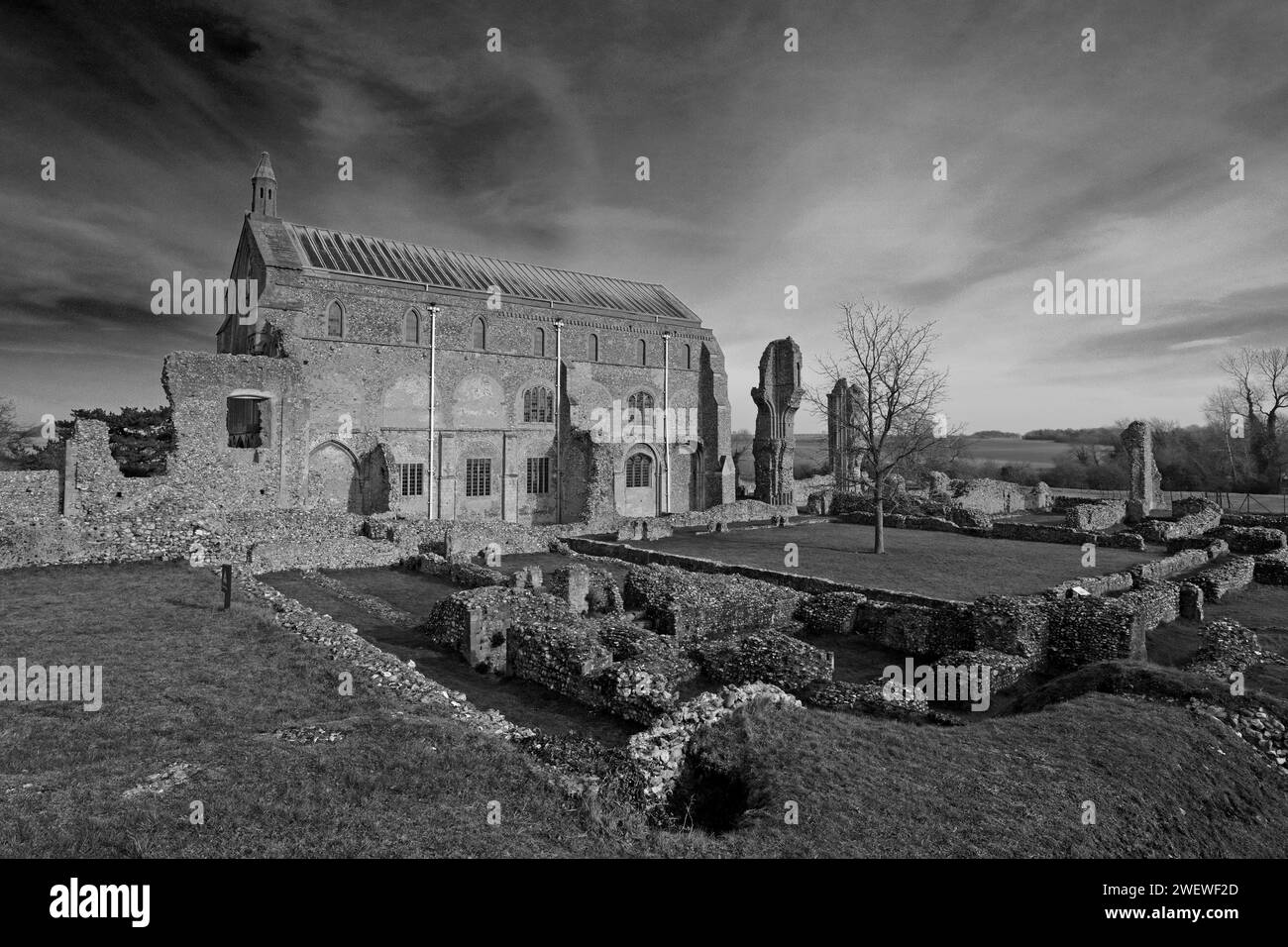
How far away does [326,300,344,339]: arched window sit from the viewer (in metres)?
32.3

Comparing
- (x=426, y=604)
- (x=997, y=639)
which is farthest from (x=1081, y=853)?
(x=426, y=604)

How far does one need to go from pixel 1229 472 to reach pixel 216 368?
69255mm

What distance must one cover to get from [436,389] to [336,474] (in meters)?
6.78

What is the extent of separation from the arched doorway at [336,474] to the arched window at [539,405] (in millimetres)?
10182

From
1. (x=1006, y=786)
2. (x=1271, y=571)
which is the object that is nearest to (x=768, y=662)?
(x=1006, y=786)

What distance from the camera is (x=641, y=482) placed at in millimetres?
42906

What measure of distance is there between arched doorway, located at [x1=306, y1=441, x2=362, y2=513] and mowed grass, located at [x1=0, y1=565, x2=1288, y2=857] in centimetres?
2259

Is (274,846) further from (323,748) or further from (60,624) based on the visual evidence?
(60,624)

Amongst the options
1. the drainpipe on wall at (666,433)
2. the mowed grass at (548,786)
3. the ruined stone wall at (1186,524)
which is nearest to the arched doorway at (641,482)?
the drainpipe on wall at (666,433)

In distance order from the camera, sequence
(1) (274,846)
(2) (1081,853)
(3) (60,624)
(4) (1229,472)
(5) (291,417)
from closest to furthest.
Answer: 1. (1) (274,846)
2. (2) (1081,853)
3. (3) (60,624)
4. (5) (291,417)
5. (4) (1229,472)

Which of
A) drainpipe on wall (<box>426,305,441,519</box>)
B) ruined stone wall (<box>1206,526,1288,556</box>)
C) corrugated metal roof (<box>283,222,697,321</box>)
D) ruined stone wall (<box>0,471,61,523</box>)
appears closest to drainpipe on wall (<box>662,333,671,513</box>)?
corrugated metal roof (<box>283,222,697,321</box>)

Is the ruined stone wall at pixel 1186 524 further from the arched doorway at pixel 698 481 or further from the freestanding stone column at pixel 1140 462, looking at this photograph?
the arched doorway at pixel 698 481
